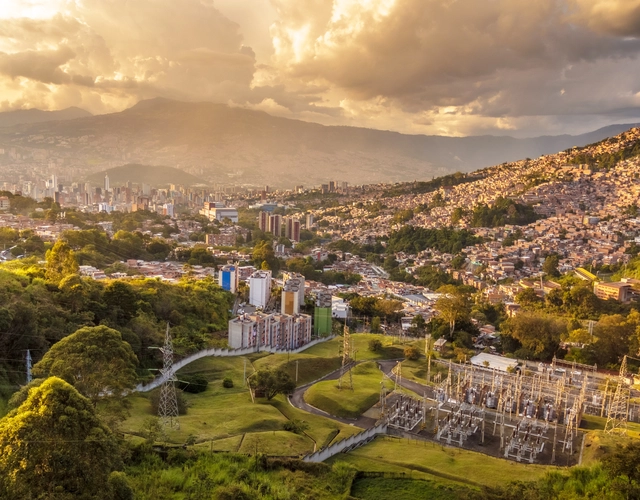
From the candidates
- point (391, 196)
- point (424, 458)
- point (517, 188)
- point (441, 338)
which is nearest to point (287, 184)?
point (391, 196)

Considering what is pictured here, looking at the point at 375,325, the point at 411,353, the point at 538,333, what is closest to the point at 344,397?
the point at 411,353

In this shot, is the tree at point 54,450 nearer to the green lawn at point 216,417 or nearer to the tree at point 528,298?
the green lawn at point 216,417

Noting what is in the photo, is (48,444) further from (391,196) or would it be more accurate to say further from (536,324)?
(391,196)

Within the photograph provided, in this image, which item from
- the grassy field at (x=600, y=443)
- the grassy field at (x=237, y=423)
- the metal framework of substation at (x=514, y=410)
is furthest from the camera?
the metal framework of substation at (x=514, y=410)


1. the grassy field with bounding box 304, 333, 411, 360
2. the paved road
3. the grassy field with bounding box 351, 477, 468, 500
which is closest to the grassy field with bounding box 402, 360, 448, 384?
the grassy field with bounding box 304, 333, 411, 360

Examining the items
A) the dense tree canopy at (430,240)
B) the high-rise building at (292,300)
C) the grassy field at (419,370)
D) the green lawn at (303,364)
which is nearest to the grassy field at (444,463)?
the green lawn at (303,364)

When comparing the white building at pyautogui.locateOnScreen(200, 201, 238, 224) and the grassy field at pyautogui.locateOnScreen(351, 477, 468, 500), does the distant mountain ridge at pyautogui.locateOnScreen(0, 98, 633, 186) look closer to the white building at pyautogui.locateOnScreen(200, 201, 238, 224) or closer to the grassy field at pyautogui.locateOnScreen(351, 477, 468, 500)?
the white building at pyautogui.locateOnScreen(200, 201, 238, 224)
